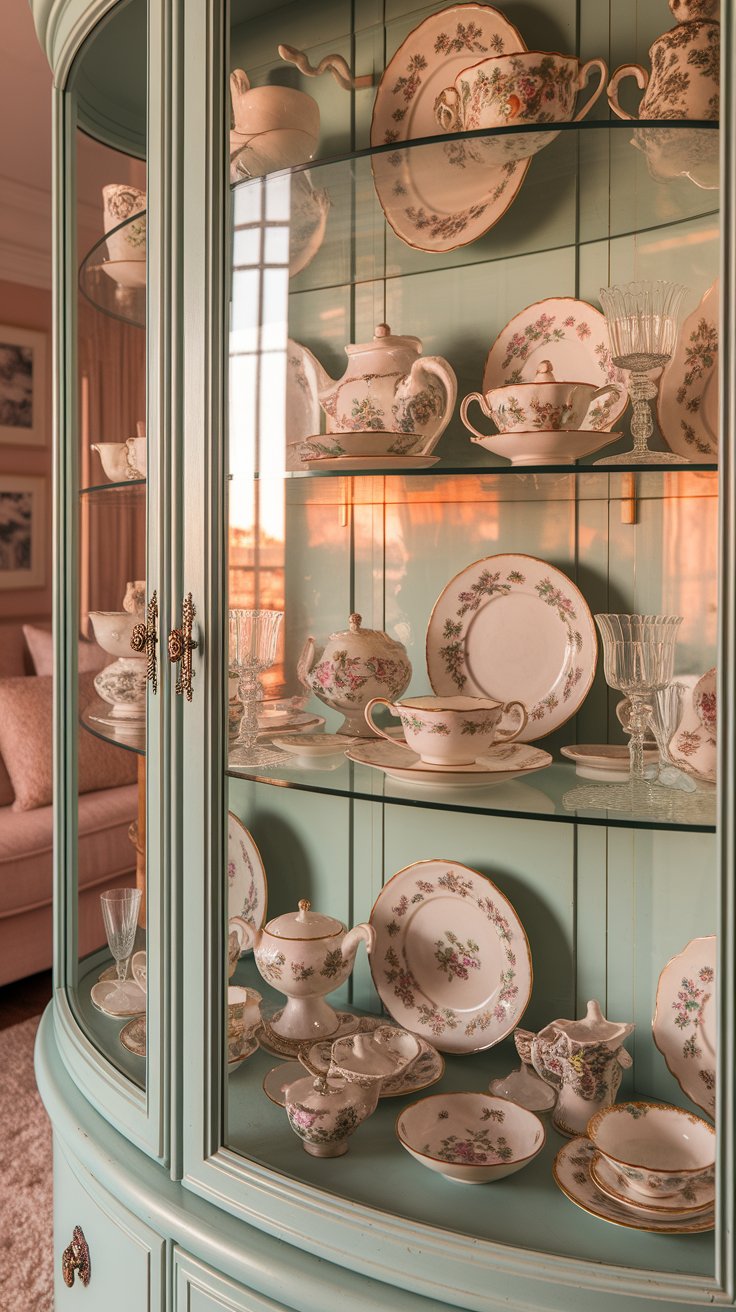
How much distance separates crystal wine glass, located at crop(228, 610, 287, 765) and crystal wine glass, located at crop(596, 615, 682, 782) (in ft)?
1.21

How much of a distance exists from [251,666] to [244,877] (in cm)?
24

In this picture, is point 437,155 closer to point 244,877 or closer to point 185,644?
point 185,644

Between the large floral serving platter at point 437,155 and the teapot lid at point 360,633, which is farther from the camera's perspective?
the teapot lid at point 360,633

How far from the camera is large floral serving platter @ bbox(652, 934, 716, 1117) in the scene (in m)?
1.08

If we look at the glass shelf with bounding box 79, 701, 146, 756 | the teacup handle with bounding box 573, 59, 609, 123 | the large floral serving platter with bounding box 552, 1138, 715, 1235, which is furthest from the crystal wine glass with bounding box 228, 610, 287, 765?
the teacup handle with bounding box 573, 59, 609, 123

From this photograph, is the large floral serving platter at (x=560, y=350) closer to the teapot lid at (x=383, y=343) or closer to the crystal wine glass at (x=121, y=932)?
the teapot lid at (x=383, y=343)

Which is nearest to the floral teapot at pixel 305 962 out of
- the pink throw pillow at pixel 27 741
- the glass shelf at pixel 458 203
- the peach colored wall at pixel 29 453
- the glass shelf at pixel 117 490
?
the glass shelf at pixel 117 490

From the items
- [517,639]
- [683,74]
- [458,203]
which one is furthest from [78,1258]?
[683,74]

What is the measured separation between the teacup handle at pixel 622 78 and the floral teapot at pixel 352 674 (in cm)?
62

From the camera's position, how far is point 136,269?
46.8 inches

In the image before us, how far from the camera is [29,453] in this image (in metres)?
4.09

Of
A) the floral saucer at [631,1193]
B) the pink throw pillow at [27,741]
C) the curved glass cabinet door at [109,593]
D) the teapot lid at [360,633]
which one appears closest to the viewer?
the floral saucer at [631,1193]

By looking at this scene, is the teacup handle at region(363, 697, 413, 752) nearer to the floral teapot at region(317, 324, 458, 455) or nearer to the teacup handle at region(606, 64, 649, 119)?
the floral teapot at region(317, 324, 458, 455)

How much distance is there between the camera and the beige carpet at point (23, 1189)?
1855mm
